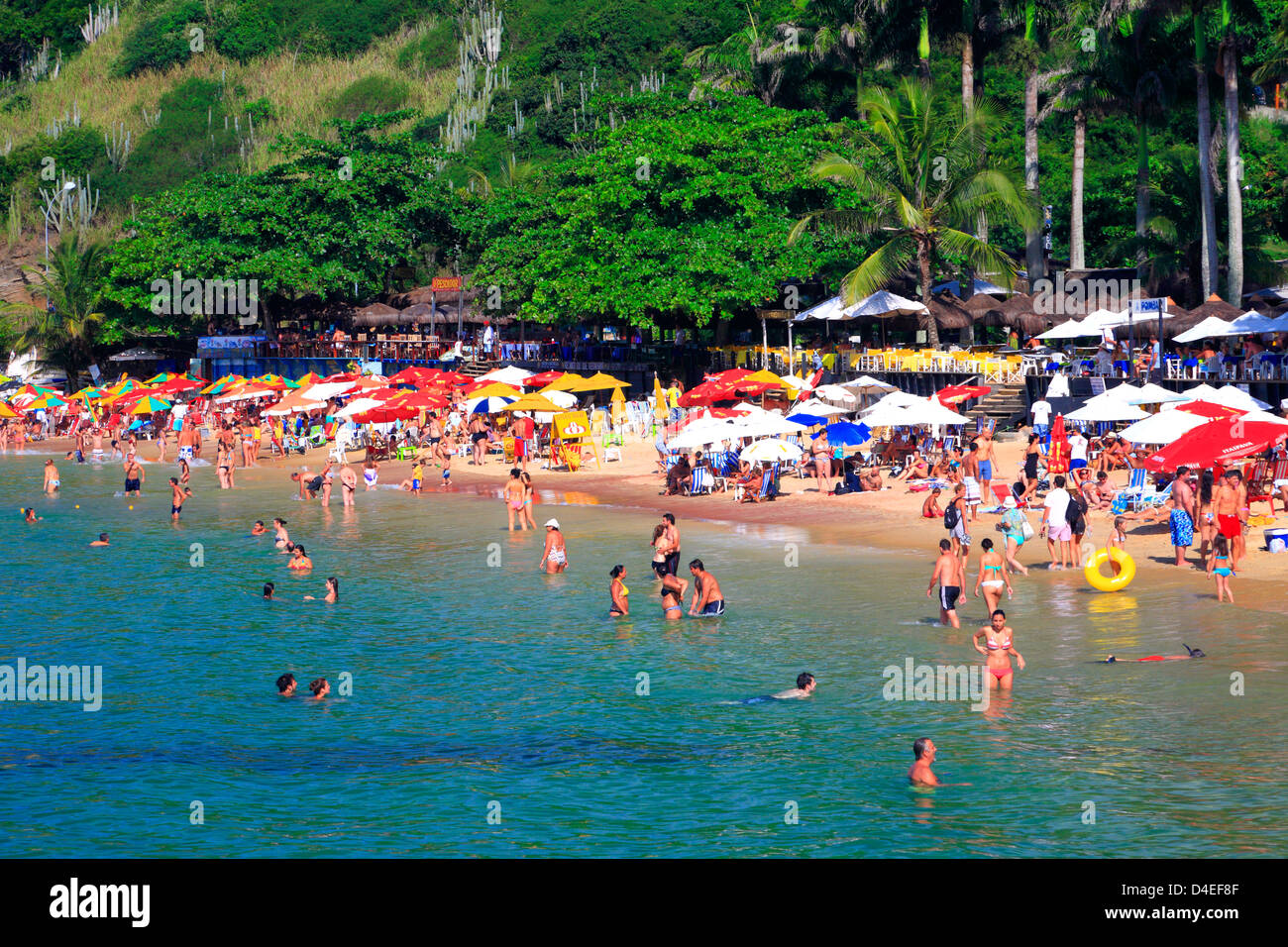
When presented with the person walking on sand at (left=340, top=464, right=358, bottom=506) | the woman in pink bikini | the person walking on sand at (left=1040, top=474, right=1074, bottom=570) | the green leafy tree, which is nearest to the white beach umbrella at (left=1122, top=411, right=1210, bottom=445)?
the person walking on sand at (left=1040, top=474, right=1074, bottom=570)

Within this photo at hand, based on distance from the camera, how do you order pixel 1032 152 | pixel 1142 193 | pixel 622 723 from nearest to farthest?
pixel 622 723 → pixel 1142 193 → pixel 1032 152

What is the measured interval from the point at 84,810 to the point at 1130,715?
11.3 meters

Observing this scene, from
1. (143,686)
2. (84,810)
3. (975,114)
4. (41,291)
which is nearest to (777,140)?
(975,114)

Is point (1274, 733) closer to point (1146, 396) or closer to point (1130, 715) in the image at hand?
point (1130, 715)

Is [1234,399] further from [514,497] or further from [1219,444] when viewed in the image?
[514,497]

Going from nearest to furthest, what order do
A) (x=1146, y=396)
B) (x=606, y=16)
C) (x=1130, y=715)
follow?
(x=1130, y=715), (x=1146, y=396), (x=606, y=16)

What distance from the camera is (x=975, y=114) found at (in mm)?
42500

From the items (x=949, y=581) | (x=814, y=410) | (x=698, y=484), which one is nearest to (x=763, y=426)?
(x=814, y=410)

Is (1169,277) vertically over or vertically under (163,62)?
under

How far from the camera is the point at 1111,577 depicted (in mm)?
21016

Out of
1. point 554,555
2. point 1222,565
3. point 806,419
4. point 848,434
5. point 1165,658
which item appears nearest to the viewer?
point 1165,658
